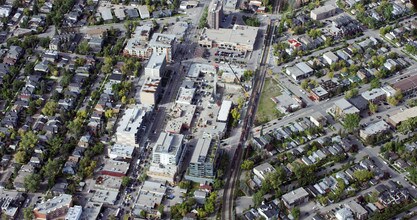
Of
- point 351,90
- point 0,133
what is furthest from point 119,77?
point 351,90

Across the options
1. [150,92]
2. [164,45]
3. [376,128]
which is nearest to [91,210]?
[150,92]

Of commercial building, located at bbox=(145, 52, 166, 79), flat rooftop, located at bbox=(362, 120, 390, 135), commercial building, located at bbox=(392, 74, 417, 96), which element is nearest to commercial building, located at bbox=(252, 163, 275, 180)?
flat rooftop, located at bbox=(362, 120, 390, 135)

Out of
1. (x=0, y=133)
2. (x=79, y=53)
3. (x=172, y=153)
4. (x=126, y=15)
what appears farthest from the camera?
(x=126, y=15)

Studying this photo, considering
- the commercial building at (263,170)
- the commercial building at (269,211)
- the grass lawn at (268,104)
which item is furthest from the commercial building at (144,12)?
the commercial building at (269,211)

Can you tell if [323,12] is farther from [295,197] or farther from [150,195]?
[150,195]

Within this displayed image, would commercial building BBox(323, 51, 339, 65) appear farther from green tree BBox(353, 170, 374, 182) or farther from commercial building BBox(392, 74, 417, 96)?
green tree BBox(353, 170, 374, 182)

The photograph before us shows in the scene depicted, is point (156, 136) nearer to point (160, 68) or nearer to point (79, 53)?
point (160, 68)
